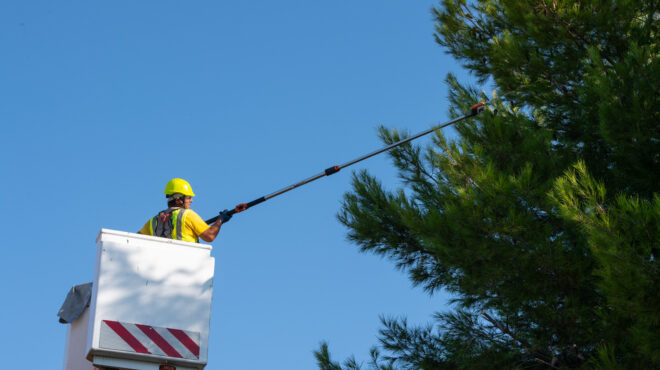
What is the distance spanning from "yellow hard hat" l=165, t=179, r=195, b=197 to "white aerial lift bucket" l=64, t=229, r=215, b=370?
4.68 feet

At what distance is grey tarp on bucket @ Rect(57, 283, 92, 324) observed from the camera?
5.33 metres

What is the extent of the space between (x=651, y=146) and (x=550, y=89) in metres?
1.44

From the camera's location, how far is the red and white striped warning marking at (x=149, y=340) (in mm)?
4934

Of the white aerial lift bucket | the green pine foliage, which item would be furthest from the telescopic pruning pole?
the white aerial lift bucket

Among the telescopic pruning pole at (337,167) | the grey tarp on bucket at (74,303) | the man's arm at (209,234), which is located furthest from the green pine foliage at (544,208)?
the grey tarp on bucket at (74,303)

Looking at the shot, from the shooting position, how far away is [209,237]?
6234 millimetres

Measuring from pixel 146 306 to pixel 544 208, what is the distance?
2921 mm

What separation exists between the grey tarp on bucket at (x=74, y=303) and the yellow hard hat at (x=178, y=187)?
1.47 metres

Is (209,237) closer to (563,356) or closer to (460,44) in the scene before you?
(563,356)

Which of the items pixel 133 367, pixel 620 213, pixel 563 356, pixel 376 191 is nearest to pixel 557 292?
pixel 563 356

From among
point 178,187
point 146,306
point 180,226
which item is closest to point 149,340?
point 146,306

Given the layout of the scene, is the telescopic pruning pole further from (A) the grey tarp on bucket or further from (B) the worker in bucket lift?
(A) the grey tarp on bucket

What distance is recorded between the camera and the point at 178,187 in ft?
22.1

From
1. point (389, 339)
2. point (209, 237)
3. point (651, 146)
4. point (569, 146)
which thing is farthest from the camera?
point (389, 339)
